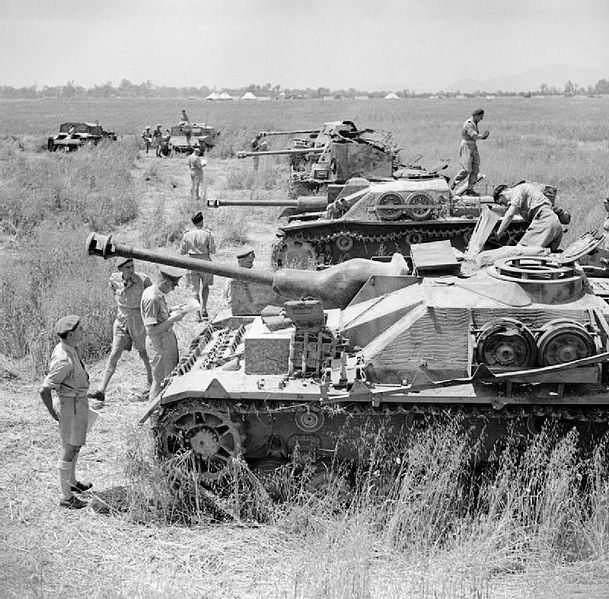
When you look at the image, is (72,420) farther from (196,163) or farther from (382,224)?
(196,163)

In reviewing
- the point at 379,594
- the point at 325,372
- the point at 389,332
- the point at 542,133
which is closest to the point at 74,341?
the point at 325,372

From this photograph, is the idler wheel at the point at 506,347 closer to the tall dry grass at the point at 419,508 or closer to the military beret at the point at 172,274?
the tall dry grass at the point at 419,508

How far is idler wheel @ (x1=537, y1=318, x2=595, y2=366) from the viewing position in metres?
6.36

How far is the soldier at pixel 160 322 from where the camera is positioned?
852 centimetres

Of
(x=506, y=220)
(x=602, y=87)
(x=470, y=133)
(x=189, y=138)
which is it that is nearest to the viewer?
(x=506, y=220)

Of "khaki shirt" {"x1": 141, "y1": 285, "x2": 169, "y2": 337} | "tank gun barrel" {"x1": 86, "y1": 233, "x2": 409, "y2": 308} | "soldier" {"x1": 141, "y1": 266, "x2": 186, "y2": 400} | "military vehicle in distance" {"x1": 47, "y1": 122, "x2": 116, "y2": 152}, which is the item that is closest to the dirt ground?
"soldier" {"x1": 141, "y1": 266, "x2": 186, "y2": 400}

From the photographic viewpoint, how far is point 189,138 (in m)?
→ 36.5

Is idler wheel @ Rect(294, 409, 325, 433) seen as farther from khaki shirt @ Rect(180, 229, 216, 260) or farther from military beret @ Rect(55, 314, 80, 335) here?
khaki shirt @ Rect(180, 229, 216, 260)

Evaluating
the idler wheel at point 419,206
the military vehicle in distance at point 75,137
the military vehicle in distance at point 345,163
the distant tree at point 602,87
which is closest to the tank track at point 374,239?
the idler wheel at point 419,206

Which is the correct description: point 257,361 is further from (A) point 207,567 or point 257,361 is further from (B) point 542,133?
(B) point 542,133

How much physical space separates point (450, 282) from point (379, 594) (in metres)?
2.61

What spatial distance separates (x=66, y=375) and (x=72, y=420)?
38cm

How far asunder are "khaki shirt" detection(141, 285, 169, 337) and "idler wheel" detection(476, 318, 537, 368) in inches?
136

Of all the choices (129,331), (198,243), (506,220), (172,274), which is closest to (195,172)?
(198,243)
